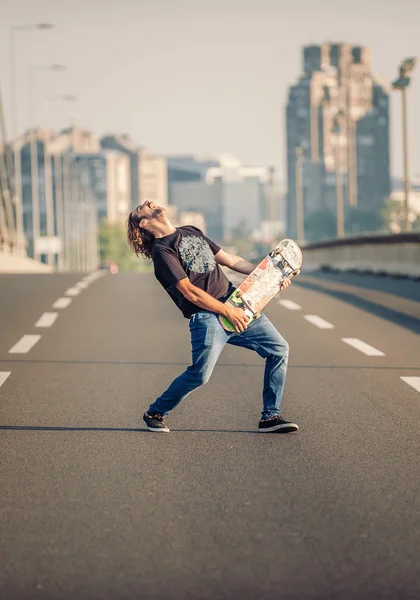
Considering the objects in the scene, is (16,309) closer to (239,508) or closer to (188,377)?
(188,377)

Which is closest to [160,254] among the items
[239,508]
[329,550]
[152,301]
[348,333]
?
[239,508]

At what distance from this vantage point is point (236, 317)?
813cm

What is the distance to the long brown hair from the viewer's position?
805 cm

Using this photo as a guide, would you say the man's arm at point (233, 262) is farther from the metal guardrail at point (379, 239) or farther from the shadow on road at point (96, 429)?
the metal guardrail at point (379, 239)

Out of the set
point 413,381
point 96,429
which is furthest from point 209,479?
point 413,381

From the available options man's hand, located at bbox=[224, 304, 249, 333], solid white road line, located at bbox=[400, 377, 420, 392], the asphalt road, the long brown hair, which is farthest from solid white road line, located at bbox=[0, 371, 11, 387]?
man's hand, located at bbox=[224, 304, 249, 333]

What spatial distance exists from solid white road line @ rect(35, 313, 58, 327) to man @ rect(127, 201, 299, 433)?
368 inches

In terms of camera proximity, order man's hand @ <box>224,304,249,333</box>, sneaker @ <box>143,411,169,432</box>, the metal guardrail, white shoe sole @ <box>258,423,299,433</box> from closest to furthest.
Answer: man's hand @ <box>224,304,249,333</box>
white shoe sole @ <box>258,423,299,433</box>
sneaker @ <box>143,411,169,432</box>
the metal guardrail

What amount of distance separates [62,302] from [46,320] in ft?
11.8

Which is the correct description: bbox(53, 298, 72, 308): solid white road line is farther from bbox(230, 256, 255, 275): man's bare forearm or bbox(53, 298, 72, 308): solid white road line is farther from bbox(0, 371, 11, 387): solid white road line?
bbox(230, 256, 255, 275): man's bare forearm

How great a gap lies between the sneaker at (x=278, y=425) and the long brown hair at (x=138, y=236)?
1.33 m

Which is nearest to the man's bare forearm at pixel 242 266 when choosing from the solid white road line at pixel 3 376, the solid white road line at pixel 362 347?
the solid white road line at pixel 3 376

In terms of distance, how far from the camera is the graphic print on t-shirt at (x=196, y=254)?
8.05 m

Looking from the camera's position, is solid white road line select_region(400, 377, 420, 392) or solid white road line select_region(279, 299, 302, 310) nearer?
solid white road line select_region(400, 377, 420, 392)
